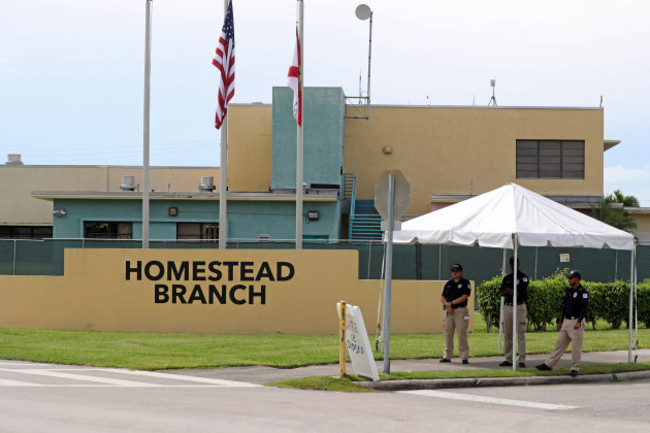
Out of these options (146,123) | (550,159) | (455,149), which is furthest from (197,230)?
(550,159)

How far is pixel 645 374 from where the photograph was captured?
1560 cm

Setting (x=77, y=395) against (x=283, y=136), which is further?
(x=283, y=136)

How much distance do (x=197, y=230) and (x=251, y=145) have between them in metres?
7.00

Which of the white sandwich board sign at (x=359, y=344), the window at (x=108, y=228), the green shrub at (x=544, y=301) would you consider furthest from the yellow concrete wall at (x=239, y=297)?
the window at (x=108, y=228)

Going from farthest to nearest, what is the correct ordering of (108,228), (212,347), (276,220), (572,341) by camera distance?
(108,228)
(276,220)
(212,347)
(572,341)

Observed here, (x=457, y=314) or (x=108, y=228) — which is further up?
A: (x=108, y=228)

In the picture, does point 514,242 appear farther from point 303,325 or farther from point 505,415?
point 303,325

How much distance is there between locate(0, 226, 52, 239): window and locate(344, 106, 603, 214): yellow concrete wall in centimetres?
1555

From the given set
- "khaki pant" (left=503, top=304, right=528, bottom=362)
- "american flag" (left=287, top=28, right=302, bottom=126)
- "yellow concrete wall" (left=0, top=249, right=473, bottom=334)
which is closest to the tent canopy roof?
"khaki pant" (left=503, top=304, right=528, bottom=362)

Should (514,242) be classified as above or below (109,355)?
above

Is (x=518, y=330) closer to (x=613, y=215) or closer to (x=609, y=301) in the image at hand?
(x=609, y=301)

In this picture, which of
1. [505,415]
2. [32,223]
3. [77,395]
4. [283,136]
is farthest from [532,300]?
[32,223]

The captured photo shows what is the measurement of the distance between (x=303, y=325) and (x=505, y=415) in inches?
447

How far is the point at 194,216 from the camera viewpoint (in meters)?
37.2
